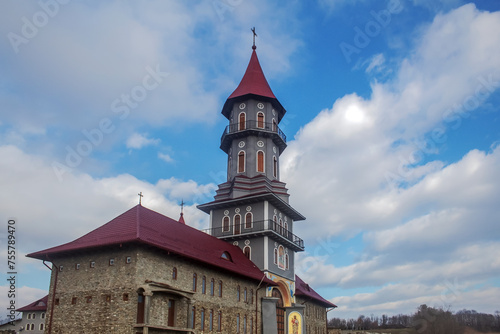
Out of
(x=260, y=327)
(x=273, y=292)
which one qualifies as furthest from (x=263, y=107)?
(x=260, y=327)

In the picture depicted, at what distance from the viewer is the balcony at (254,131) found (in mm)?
41938

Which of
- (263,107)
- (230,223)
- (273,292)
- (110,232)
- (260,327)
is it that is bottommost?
(260,327)

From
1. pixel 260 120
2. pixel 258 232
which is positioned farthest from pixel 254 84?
pixel 258 232

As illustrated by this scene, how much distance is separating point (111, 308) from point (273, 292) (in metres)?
17.0

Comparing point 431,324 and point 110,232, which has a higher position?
point 110,232

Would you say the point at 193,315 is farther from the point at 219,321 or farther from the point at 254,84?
the point at 254,84

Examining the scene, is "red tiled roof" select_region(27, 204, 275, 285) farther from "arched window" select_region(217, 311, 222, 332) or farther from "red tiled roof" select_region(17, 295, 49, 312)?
"red tiled roof" select_region(17, 295, 49, 312)

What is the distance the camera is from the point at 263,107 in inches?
1719

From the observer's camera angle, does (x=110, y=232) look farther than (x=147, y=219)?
No

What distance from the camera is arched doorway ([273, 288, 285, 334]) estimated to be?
36.3 meters

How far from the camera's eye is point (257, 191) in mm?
39250

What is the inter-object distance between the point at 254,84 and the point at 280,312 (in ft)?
70.5

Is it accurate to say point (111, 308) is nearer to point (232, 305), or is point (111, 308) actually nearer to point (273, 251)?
point (232, 305)

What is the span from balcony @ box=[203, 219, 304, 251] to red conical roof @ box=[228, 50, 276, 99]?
1295 centimetres
